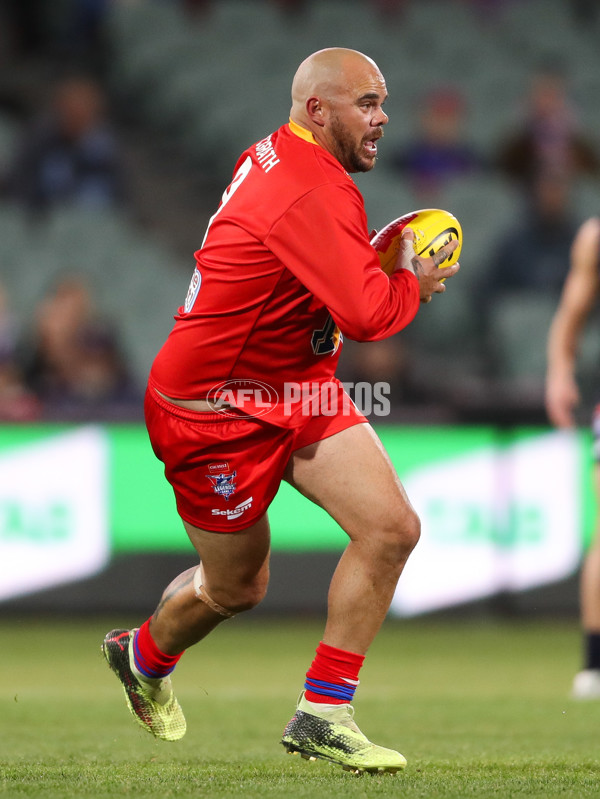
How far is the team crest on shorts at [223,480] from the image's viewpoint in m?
4.15

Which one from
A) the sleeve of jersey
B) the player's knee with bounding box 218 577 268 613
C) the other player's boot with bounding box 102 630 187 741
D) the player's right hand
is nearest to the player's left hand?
the sleeve of jersey

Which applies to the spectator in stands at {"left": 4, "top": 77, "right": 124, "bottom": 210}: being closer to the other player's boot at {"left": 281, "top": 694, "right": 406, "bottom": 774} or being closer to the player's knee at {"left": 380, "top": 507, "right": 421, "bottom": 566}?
the player's knee at {"left": 380, "top": 507, "right": 421, "bottom": 566}

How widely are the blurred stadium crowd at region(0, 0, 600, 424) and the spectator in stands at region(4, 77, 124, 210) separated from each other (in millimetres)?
19

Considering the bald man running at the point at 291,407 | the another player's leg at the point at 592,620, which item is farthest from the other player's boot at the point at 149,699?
the another player's leg at the point at 592,620

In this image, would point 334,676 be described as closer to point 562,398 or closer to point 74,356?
point 562,398

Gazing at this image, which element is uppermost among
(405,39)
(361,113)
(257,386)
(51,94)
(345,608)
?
(405,39)

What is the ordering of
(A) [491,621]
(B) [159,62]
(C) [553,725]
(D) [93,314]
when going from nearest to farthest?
1. (C) [553,725]
2. (A) [491,621]
3. (D) [93,314]
4. (B) [159,62]

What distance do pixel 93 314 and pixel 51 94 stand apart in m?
4.51

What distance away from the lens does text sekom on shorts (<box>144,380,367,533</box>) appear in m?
4.14

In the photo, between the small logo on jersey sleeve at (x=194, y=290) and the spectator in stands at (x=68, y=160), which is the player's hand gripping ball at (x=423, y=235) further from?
the spectator in stands at (x=68, y=160)

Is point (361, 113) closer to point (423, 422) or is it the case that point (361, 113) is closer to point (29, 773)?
point (29, 773)

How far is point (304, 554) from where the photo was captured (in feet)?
28.1

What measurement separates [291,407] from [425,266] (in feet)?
1.94

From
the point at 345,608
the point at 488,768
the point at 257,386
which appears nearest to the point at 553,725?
the point at 488,768
